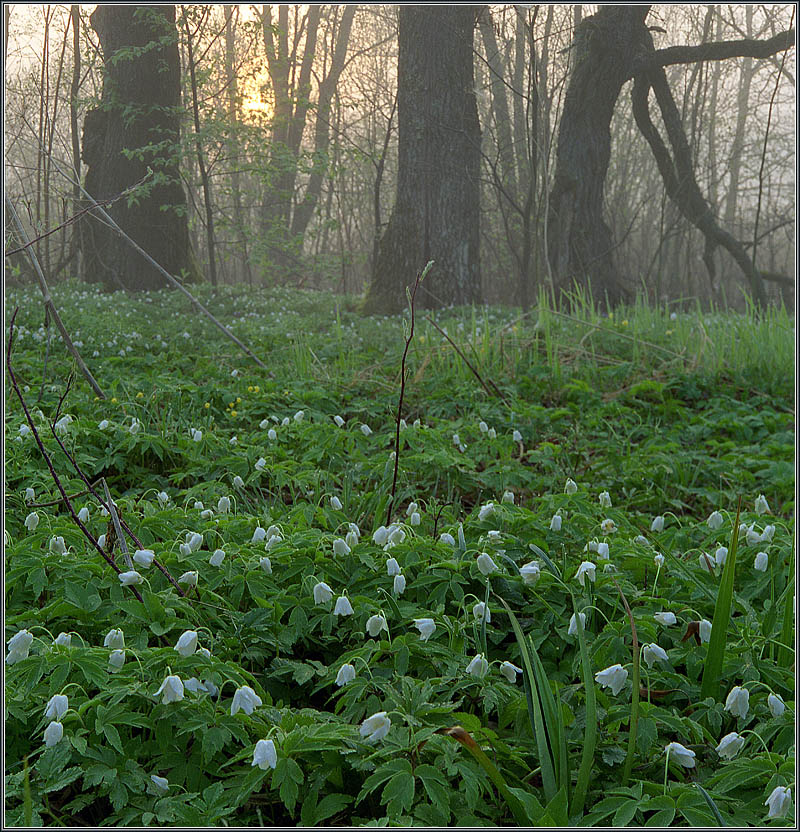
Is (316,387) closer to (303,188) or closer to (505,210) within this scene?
(303,188)

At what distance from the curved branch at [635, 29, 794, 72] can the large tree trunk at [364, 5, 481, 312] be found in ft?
4.51

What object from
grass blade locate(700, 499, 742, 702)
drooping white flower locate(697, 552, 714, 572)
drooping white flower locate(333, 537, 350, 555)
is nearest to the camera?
grass blade locate(700, 499, 742, 702)

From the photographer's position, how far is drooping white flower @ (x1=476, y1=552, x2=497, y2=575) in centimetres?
180

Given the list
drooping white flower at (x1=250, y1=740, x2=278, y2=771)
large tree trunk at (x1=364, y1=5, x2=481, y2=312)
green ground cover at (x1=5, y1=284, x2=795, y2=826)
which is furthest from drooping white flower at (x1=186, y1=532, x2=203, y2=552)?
large tree trunk at (x1=364, y1=5, x2=481, y2=312)

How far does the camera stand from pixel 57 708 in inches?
49.0

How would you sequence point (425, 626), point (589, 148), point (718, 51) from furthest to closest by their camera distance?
point (589, 148), point (718, 51), point (425, 626)

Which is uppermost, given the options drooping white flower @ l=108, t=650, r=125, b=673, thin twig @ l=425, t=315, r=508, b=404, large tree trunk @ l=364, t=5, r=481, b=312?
large tree trunk @ l=364, t=5, r=481, b=312

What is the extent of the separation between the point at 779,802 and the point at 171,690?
1.09 metres

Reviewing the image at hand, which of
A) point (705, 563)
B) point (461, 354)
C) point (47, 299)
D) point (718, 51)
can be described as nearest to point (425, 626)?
point (705, 563)

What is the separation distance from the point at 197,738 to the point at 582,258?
465cm

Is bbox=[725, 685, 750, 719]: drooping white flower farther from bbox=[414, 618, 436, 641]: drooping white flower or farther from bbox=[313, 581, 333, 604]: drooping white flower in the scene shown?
bbox=[313, 581, 333, 604]: drooping white flower

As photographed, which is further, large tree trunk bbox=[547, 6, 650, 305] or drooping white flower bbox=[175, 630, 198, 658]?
large tree trunk bbox=[547, 6, 650, 305]

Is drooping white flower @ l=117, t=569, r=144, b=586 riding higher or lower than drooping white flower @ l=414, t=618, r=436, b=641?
higher

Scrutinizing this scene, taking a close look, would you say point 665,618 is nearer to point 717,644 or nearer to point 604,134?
point 717,644
